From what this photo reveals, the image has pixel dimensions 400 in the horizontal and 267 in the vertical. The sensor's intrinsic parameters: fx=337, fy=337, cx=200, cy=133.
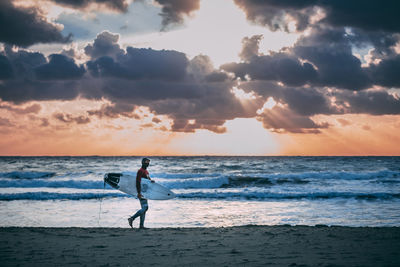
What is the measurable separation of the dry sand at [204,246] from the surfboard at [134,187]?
3.17 meters

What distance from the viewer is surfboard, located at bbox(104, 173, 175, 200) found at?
12927 mm

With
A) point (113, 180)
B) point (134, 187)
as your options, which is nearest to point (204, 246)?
point (134, 187)

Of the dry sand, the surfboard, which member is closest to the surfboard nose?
the surfboard

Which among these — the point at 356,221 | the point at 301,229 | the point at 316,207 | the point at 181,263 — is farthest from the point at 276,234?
the point at 316,207

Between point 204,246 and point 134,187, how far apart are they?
19.4 feet

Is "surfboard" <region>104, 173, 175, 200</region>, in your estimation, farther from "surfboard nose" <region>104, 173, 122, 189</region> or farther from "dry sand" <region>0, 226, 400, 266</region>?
"dry sand" <region>0, 226, 400, 266</region>

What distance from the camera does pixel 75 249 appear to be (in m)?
7.56

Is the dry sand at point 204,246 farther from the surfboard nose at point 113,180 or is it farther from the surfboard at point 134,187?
the surfboard nose at point 113,180

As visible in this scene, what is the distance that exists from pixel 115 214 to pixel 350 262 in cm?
939

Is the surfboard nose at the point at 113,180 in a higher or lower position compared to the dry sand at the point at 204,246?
higher

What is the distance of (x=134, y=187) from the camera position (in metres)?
13.0

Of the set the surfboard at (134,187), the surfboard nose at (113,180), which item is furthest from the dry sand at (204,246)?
the surfboard nose at (113,180)

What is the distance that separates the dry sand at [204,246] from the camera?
656 centimetres

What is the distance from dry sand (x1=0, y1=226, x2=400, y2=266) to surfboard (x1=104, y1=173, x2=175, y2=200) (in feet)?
10.4
